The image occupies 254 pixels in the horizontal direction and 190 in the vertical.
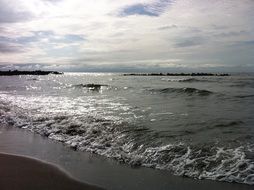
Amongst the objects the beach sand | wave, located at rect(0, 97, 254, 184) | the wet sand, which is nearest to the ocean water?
wave, located at rect(0, 97, 254, 184)

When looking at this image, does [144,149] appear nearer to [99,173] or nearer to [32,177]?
[99,173]

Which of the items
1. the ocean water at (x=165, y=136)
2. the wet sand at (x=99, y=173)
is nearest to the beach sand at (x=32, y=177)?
the wet sand at (x=99, y=173)

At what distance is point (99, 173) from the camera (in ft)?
22.1

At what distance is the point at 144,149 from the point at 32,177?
3.17 metres

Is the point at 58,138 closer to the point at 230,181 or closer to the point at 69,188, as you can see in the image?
the point at 69,188

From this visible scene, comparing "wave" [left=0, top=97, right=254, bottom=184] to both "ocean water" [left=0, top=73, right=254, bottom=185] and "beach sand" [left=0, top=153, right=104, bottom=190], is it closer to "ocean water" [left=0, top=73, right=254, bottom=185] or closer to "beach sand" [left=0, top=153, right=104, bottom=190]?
"ocean water" [left=0, top=73, right=254, bottom=185]

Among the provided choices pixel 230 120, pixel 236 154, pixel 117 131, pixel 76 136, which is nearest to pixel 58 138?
pixel 76 136

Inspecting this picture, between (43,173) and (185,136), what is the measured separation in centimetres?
460

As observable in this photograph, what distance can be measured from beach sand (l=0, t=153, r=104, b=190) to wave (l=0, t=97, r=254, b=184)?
5.60 feet

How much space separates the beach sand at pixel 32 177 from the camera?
19.1 feet

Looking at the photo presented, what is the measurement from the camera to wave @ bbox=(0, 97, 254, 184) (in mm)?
6852

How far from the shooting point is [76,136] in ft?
33.7

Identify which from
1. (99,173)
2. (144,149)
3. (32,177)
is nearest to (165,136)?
(144,149)

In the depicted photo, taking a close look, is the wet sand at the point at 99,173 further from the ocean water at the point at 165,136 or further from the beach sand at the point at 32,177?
the ocean water at the point at 165,136
